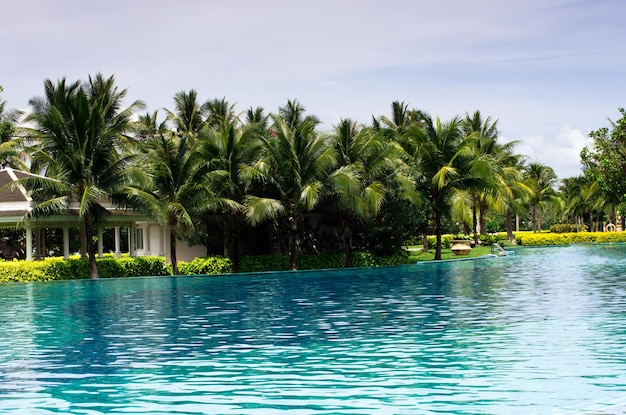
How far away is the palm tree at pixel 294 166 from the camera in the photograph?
3259 cm

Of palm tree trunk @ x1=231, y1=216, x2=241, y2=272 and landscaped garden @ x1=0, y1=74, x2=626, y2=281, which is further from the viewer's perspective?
palm tree trunk @ x1=231, y1=216, x2=241, y2=272

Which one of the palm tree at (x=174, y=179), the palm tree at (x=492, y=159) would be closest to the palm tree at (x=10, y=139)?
the palm tree at (x=174, y=179)

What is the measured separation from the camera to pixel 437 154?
1502 inches

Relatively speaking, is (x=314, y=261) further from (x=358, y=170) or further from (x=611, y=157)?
(x=611, y=157)

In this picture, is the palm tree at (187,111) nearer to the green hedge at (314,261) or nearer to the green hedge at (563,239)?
the green hedge at (314,261)

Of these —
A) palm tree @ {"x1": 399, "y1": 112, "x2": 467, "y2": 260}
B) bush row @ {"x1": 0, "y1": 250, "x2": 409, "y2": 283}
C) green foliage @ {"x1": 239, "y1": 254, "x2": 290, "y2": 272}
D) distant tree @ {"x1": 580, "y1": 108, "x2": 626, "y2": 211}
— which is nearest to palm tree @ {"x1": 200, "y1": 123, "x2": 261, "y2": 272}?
green foliage @ {"x1": 239, "y1": 254, "x2": 290, "y2": 272}

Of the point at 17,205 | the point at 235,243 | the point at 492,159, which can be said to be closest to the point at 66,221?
the point at 17,205

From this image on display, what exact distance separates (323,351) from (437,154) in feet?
88.9

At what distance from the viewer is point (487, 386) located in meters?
9.44

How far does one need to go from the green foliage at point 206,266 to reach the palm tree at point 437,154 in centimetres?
1039

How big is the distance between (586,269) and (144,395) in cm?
A: 2372

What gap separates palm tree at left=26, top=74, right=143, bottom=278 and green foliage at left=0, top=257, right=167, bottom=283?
0.71 m

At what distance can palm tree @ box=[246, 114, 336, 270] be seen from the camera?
32594 millimetres

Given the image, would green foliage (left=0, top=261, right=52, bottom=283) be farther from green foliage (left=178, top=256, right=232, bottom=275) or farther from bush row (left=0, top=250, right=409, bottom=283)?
green foliage (left=178, top=256, right=232, bottom=275)
